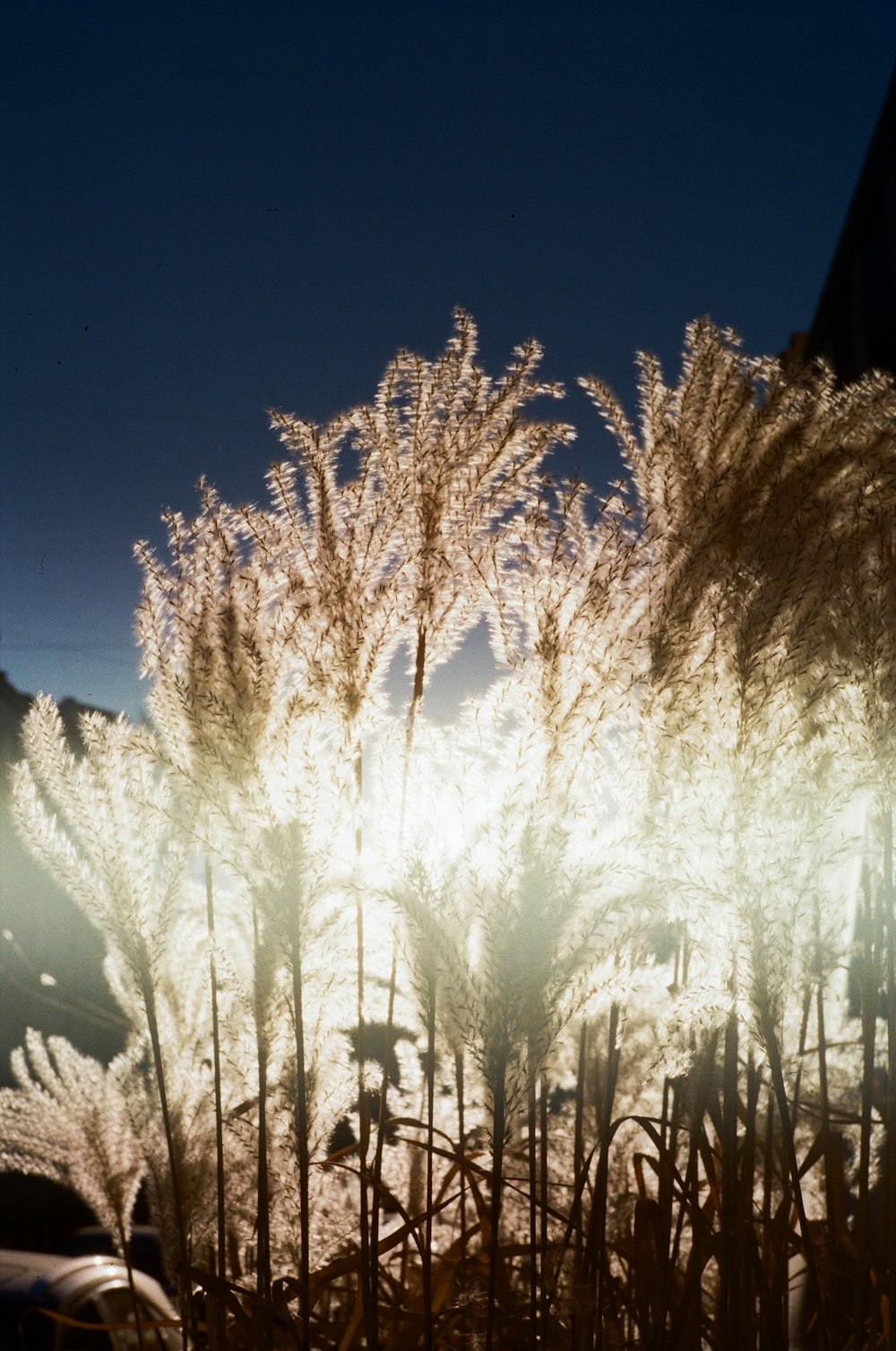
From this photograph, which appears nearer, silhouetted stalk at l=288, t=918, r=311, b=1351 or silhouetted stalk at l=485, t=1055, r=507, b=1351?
silhouetted stalk at l=485, t=1055, r=507, b=1351

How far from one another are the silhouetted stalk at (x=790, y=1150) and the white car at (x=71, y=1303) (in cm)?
110

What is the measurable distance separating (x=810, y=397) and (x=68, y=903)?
4015 millimetres

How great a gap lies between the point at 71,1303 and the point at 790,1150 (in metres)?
1.42

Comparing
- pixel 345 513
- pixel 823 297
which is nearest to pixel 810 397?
pixel 345 513

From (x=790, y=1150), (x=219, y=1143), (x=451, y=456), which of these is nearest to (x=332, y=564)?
(x=451, y=456)

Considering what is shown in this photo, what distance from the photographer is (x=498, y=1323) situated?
1.21 meters

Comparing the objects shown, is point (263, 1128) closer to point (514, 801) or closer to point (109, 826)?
point (109, 826)

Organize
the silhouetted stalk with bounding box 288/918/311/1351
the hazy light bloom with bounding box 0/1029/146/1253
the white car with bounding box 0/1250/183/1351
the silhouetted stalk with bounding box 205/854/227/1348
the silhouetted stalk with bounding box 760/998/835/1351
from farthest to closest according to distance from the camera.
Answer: the white car with bounding box 0/1250/183/1351 → the hazy light bloom with bounding box 0/1029/146/1253 → the silhouetted stalk with bounding box 205/854/227/1348 → the silhouetted stalk with bounding box 288/918/311/1351 → the silhouetted stalk with bounding box 760/998/835/1351

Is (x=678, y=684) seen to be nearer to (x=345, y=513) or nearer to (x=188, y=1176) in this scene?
(x=345, y=513)

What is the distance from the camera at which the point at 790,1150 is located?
1.17 metres

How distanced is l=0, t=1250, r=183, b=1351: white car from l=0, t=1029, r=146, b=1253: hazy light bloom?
214mm

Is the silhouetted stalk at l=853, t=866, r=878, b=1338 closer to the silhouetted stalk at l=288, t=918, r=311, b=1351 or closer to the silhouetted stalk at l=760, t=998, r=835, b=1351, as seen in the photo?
the silhouetted stalk at l=760, t=998, r=835, b=1351

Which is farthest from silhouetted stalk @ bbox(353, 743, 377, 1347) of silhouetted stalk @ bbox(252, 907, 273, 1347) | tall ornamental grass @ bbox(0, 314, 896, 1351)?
silhouetted stalk @ bbox(252, 907, 273, 1347)

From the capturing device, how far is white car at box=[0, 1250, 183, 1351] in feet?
5.62
